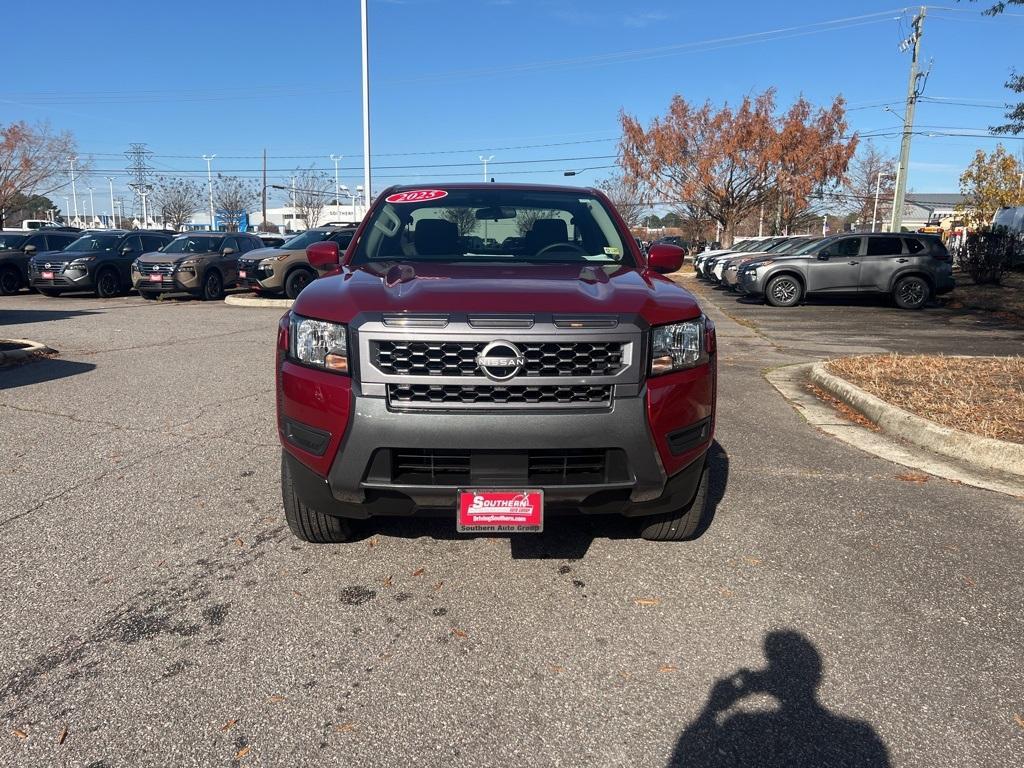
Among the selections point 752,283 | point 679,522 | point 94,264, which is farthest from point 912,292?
point 94,264

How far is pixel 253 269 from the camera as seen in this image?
53.5 ft

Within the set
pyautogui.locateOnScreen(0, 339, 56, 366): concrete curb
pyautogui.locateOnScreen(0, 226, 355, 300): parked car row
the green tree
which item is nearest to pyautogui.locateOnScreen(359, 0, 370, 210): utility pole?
pyautogui.locateOnScreen(0, 226, 355, 300): parked car row

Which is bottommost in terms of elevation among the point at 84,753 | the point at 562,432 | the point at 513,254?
the point at 84,753

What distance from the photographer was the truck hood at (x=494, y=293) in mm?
2921

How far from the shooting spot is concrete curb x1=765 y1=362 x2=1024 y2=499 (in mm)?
4684

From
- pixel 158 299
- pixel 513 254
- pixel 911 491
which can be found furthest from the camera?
pixel 158 299

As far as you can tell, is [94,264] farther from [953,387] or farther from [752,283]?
[953,387]

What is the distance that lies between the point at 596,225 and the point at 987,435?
310 centimetres

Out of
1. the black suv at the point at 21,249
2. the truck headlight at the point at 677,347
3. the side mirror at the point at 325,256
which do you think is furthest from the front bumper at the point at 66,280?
the truck headlight at the point at 677,347

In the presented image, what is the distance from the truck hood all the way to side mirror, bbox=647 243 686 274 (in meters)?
0.56

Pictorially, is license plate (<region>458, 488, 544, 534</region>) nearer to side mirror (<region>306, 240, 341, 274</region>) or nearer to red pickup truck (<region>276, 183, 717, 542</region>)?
red pickup truck (<region>276, 183, 717, 542</region>)

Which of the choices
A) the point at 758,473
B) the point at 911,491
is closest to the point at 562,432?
the point at 758,473

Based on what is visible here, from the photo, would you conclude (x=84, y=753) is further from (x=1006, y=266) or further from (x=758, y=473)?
(x=1006, y=266)

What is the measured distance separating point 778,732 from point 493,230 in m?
3.04
